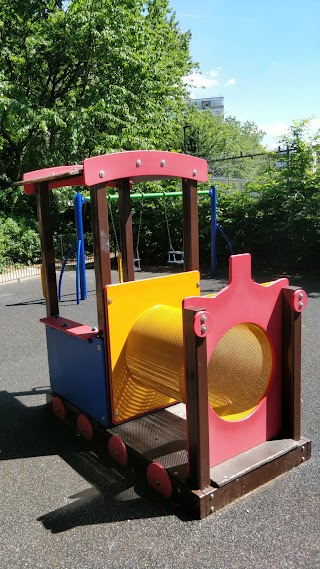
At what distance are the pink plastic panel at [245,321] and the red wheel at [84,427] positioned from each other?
92 cm

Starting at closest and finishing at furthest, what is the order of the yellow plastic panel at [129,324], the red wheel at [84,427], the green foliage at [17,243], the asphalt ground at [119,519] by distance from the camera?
the asphalt ground at [119,519], the yellow plastic panel at [129,324], the red wheel at [84,427], the green foliage at [17,243]

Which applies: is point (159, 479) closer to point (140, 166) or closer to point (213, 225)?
point (140, 166)

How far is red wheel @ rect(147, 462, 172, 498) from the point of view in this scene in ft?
7.92

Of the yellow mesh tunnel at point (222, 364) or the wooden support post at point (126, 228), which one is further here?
the wooden support post at point (126, 228)

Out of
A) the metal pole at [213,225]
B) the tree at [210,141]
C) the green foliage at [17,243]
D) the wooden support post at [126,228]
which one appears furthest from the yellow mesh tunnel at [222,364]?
the tree at [210,141]

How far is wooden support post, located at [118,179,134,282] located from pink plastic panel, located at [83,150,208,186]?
48 centimetres

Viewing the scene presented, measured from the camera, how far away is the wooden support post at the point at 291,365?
2664 millimetres

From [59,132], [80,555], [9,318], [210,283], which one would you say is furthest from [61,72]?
[80,555]

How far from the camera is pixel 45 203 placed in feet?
11.2

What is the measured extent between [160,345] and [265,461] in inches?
32.4

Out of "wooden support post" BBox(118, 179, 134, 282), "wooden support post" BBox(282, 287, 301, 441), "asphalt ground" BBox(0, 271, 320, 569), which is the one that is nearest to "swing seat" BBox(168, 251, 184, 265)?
"wooden support post" BBox(118, 179, 134, 282)

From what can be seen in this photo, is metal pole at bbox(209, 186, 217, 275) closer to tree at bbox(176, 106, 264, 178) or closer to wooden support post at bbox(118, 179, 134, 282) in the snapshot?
wooden support post at bbox(118, 179, 134, 282)

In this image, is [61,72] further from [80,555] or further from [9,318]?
[80,555]

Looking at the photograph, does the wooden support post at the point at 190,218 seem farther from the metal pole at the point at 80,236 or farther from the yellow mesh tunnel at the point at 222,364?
the metal pole at the point at 80,236
